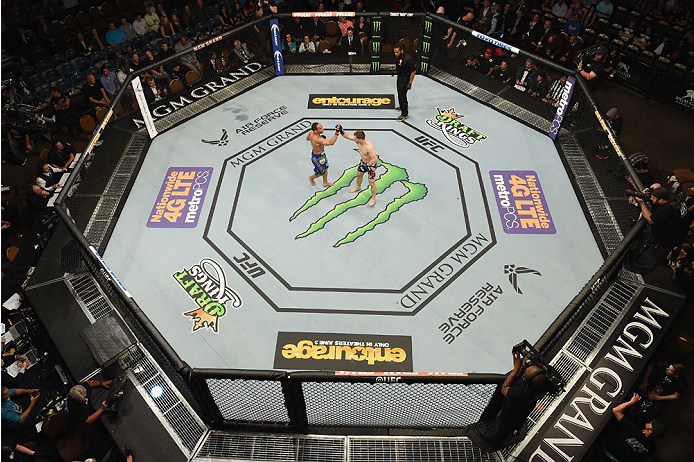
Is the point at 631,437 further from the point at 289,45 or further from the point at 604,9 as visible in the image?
the point at 604,9

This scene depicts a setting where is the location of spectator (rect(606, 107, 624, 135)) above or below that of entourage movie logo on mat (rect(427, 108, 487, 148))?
above

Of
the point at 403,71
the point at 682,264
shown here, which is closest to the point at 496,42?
the point at 403,71

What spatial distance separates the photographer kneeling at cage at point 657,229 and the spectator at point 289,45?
854 centimetres

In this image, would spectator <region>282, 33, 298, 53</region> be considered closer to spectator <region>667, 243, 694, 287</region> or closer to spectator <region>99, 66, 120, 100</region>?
spectator <region>99, 66, 120, 100</region>

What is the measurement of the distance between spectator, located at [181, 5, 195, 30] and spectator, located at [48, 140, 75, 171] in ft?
21.2

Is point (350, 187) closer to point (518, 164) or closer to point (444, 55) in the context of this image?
point (518, 164)

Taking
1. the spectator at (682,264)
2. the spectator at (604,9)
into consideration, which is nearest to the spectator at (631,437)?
the spectator at (682,264)

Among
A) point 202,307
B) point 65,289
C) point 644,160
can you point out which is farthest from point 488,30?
point 65,289

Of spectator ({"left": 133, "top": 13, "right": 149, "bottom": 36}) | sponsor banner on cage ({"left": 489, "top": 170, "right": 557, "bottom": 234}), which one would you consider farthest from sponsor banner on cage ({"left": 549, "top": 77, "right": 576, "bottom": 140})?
spectator ({"left": 133, "top": 13, "right": 149, "bottom": 36})

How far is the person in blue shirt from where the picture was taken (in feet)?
18.5

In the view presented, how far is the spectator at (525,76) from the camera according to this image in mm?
10450

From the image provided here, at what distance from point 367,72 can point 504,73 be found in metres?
3.21

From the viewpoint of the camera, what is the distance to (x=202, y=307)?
7.27 meters

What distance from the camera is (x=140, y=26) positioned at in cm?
1356
